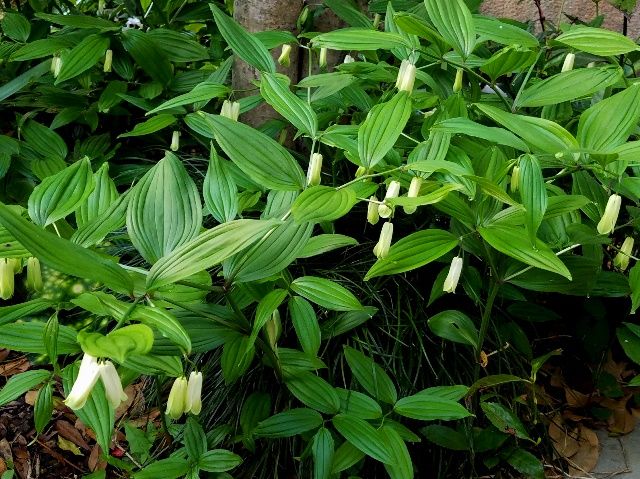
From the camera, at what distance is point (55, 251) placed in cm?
89

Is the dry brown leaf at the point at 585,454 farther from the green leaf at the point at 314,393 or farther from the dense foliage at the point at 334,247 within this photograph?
the green leaf at the point at 314,393

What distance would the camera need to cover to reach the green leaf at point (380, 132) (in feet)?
4.32

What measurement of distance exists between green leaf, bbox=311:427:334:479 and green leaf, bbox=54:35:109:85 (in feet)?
4.47

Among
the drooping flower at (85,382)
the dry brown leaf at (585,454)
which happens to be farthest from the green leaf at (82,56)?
the dry brown leaf at (585,454)

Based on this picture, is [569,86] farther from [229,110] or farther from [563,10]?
[563,10]

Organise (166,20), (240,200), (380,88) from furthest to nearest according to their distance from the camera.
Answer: (166,20) < (380,88) < (240,200)

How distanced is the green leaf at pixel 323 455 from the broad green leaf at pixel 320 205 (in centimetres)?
55

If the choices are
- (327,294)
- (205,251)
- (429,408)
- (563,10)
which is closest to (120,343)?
(205,251)

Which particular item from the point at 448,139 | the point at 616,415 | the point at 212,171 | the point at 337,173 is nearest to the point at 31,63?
the point at 337,173

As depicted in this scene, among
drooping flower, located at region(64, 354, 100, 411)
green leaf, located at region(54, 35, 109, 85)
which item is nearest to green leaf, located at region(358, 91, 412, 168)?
drooping flower, located at region(64, 354, 100, 411)

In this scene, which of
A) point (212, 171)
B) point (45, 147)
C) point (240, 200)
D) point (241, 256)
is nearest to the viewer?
point (241, 256)

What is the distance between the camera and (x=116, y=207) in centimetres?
123

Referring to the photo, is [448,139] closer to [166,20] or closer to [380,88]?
[380,88]

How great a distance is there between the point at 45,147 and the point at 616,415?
2004mm
